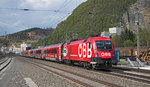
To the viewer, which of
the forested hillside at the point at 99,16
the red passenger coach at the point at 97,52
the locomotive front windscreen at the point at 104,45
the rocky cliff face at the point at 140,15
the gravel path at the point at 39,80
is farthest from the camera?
Answer: the rocky cliff face at the point at 140,15

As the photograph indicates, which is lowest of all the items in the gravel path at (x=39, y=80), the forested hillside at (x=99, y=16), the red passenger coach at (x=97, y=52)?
the gravel path at (x=39, y=80)

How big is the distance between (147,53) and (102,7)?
121 m

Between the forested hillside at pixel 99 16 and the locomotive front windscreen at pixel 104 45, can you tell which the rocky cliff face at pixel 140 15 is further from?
the locomotive front windscreen at pixel 104 45

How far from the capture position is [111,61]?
52.6ft

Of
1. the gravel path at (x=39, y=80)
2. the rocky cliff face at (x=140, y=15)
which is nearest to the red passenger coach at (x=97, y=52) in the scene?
the gravel path at (x=39, y=80)

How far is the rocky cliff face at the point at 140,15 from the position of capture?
126262 millimetres

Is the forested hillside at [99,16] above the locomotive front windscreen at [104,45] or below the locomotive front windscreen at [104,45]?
above

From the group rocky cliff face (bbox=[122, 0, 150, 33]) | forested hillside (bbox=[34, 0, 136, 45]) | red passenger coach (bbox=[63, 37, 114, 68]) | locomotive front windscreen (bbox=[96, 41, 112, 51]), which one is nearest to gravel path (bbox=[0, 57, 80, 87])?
red passenger coach (bbox=[63, 37, 114, 68])

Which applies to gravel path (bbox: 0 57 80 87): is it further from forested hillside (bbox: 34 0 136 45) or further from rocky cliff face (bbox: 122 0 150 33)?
rocky cliff face (bbox: 122 0 150 33)

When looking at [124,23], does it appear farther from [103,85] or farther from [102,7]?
[103,85]

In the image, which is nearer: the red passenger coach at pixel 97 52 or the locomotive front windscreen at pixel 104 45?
the red passenger coach at pixel 97 52

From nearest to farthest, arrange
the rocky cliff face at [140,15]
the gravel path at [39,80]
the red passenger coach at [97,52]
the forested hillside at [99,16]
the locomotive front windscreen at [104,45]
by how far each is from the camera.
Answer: the gravel path at [39,80]
the red passenger coach at [97,52]
the locomotive front windscreen at [104,45]
the forested hillside at [99,16]
the rocky cliff face at [140,15]

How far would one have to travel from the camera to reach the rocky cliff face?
126 metres

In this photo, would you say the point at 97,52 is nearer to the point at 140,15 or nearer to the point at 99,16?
the point at 99,16
